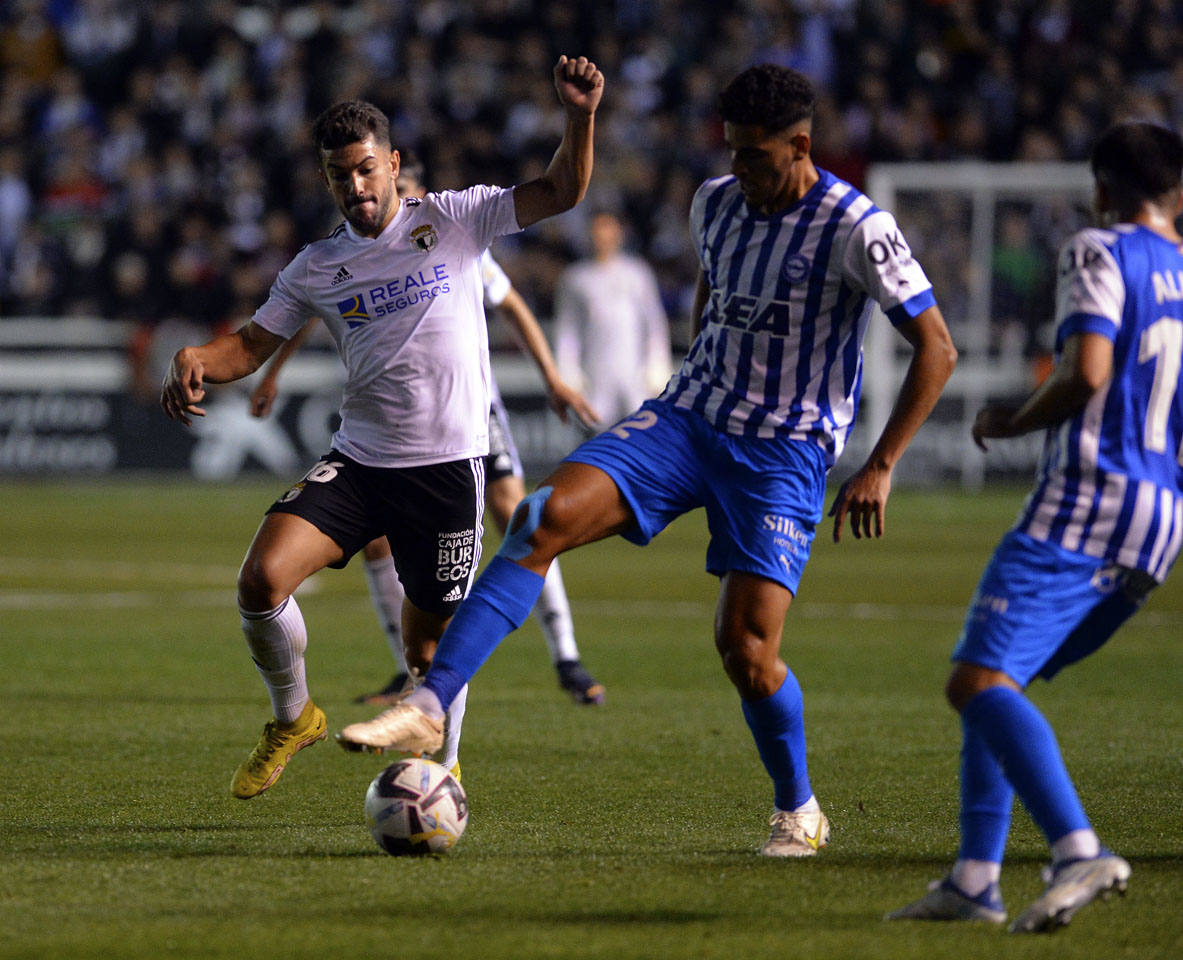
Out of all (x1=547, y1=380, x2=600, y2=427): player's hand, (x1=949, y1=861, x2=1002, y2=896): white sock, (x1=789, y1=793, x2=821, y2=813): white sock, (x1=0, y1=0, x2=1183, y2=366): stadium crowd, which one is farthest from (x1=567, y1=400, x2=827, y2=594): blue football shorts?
(x1=0, y1=0, x2=1183, y2=366): stadium crowd

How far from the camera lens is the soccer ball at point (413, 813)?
4648 millimetres

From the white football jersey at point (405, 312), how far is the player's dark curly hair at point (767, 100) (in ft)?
3.34

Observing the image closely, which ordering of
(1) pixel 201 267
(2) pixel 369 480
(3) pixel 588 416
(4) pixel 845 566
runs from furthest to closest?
1. (1) pixel 201 267
2. (4) pixel 845 566
3. (3) pixel 588 416
4. (2) pixel 369 480

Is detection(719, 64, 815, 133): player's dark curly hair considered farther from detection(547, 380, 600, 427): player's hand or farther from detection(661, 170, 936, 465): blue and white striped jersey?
detection(547, 380, 600, 427): player's hand

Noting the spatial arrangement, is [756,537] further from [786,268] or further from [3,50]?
[3,50]

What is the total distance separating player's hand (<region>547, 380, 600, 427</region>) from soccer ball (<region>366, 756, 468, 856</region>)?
2768mm

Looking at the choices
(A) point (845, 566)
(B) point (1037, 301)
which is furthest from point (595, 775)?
(B) point (1037, 301)

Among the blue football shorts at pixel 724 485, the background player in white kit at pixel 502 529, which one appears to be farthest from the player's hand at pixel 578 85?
the background player in white kit at pixel 502 529

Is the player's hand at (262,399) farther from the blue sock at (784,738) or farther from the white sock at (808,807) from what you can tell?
the white sock at (808,807)

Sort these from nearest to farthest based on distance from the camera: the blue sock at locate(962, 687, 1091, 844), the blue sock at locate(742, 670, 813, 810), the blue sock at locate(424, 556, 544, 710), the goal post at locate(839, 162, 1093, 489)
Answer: the blue sock at locate(962, 687, 1091, 844), the blue sock at locate(424, 556, 544, 710), the blue sock at locate(742, 670, 813, 810), the goal post at locate(839, 162, 1093, 489)

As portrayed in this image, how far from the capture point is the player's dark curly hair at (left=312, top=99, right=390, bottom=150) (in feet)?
17.4

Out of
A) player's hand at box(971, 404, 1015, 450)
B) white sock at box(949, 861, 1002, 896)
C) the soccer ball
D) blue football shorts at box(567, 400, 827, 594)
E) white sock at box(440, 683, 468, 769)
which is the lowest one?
white sock at box(440, 683, 468, 769)

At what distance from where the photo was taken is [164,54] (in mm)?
23297

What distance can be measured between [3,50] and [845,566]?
15.6m
